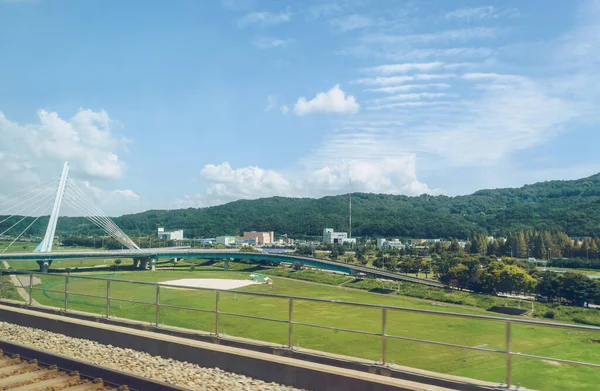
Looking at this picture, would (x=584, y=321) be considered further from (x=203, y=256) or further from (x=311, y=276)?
(x=203, y=256)

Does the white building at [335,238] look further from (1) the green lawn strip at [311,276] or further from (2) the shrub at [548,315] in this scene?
(2) the shrub at [548,315]

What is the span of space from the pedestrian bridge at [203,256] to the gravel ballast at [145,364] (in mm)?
58923

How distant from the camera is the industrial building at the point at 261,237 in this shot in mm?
163875

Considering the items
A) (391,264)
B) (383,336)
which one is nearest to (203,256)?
(391,264)

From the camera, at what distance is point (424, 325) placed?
6500 mm

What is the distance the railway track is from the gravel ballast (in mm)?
610

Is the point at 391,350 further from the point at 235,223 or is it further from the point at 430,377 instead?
the point at 235,223

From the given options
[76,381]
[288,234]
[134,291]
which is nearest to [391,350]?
[76,381]

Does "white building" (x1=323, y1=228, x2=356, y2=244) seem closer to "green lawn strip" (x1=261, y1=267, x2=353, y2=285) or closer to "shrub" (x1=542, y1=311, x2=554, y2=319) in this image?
"green lawn strip" (x1=261, y1=267, x2=353, y2=285)

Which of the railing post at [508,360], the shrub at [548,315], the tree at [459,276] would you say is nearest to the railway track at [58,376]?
the railing post at [508,360]

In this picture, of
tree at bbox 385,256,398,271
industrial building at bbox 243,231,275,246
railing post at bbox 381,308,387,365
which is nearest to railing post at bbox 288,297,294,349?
railing post at bbox 381,308,387,365

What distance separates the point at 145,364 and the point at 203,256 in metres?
83.4

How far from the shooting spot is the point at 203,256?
89062mm

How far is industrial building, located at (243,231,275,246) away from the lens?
16388 centimetres
